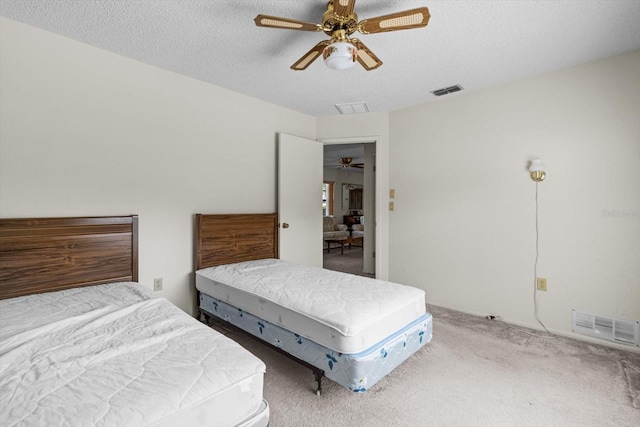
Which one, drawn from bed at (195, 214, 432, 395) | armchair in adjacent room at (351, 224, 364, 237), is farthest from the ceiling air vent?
armchair in adjacent room at (351, 224, 364, 237)

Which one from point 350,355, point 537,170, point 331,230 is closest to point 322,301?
point 350,355

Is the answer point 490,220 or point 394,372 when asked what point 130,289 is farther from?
point 490,220

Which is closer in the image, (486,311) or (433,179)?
(486,311)

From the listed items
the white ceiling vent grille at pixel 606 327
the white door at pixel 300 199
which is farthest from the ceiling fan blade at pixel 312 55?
the white ceiling vent grille at pixel 606 327

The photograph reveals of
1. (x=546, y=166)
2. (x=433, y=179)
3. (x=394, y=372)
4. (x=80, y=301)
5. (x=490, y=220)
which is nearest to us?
(x=80, y=301)

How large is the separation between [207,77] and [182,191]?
114 centimetres

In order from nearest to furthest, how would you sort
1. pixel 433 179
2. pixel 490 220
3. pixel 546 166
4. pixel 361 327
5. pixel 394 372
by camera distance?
pixel 361 327, pixel 394 372, pixel 546 166, pixel 490 220, pixel 433 179

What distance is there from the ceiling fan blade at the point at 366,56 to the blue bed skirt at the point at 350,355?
1827 millimetres

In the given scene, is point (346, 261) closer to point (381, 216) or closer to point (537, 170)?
point (381, 216)

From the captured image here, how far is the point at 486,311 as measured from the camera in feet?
10.7

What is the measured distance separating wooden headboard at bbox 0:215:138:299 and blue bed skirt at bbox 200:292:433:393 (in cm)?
104

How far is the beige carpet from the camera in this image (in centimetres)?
168

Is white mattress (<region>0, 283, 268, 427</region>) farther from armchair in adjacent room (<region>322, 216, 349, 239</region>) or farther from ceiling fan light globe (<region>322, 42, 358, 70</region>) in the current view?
armchair in adjacent room (<region>322, 216, 349, 239</region>)

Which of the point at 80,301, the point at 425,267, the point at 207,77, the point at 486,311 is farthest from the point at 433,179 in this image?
the point at 80,301
